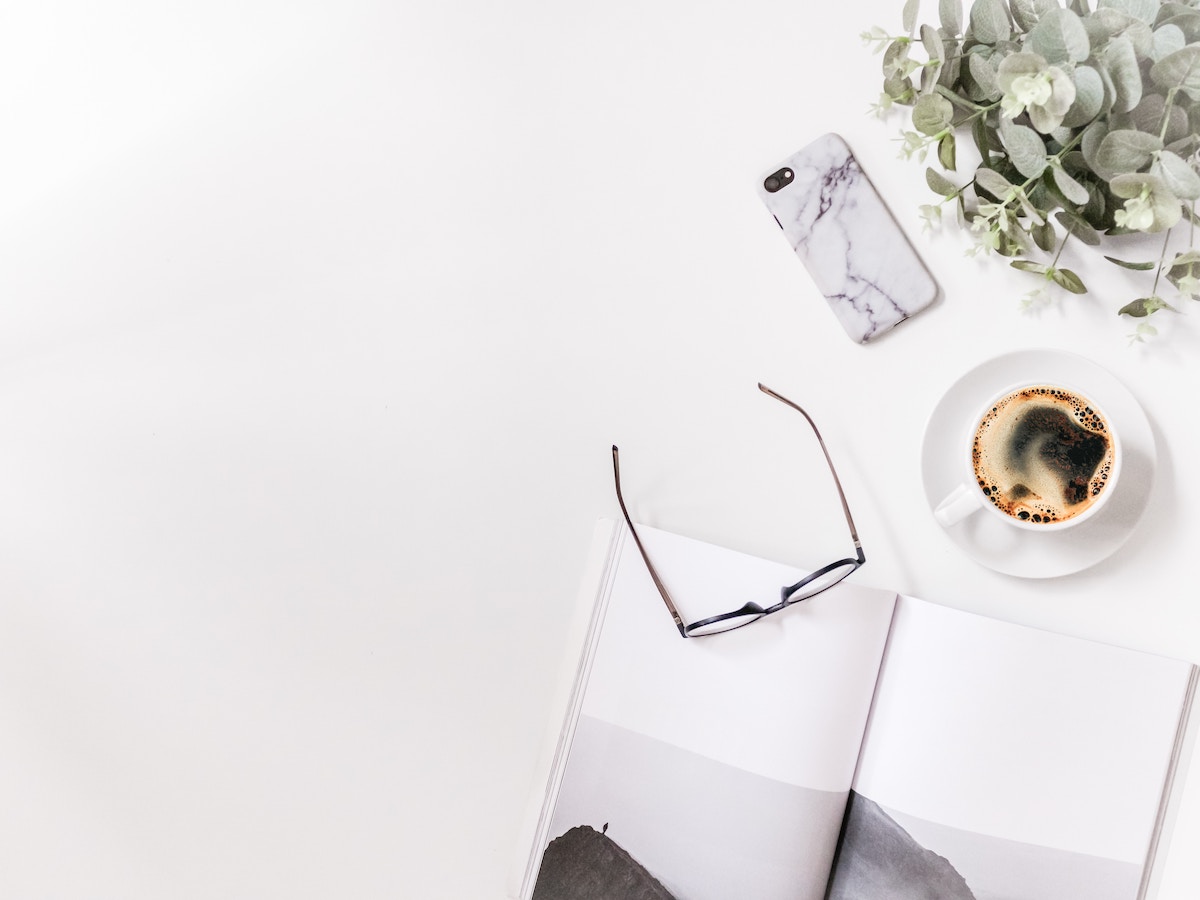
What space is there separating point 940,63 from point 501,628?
0.55 m

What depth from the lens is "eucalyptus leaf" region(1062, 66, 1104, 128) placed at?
541 millimetres

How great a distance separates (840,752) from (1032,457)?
0.87 ft

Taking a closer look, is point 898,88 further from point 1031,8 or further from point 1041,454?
point 1041,454

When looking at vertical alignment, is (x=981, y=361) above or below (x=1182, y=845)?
above

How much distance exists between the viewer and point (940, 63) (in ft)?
2.04

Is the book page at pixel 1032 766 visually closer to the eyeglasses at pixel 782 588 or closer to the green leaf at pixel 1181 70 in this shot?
the eyeglasses at pixel 782 588

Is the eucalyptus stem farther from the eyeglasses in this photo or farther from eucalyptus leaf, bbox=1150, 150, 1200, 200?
the eyeglasses

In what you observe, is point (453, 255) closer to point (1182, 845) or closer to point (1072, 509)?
point (1072, 509)

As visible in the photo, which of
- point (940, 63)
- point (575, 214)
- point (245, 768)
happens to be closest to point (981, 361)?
point (940, 63)

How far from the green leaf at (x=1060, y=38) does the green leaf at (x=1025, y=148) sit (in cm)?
5

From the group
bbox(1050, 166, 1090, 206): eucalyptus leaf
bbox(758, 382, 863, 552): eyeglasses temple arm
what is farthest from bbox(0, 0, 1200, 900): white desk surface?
bbox(1050, 166, 1090, 206): eucalyptus leaf

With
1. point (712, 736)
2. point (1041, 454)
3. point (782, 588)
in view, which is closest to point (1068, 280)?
point (1041, 454)

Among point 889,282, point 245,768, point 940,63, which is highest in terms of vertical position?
point 940,63

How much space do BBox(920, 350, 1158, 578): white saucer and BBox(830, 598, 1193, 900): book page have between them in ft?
0.19
